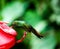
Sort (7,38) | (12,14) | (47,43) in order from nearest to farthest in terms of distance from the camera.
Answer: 1. (7,38)
2. (47,43)
3. (12,14)

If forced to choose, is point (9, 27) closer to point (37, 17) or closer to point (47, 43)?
point (47, 43)

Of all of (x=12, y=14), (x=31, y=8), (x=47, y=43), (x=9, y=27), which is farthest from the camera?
(x=31, y=8)

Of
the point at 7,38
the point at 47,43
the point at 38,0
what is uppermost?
the point at 7,38

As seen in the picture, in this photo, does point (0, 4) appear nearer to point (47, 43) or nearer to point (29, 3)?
point (29, 3)

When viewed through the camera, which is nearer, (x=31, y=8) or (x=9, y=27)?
(x=9, y=27)

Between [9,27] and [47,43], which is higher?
[9,27]

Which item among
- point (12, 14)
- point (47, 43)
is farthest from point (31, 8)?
point (47, 43)

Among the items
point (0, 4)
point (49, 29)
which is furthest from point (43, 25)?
point (0, 4)
